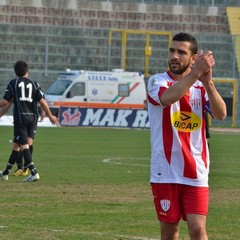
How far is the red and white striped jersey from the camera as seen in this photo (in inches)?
306

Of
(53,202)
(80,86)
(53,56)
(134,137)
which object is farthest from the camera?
(53,56)

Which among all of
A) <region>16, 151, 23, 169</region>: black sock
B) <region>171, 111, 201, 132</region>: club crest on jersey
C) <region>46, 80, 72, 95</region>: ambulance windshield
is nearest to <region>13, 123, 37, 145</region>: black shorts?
<region>16, 151, 23, 169</region>: black sock

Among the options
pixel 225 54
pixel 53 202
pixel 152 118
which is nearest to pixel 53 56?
pixel 225 54

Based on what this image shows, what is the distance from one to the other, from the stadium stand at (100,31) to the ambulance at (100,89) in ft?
7.42

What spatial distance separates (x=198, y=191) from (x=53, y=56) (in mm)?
40654

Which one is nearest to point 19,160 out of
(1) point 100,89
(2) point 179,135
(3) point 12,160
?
(3) point 12,160

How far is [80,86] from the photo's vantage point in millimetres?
44281

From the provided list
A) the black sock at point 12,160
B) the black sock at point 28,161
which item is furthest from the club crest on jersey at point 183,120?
the black sock at point 12,160

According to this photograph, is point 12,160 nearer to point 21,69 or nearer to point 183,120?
point 21,69

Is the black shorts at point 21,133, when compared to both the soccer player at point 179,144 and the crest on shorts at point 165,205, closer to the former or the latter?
the soccer player at point 179,144

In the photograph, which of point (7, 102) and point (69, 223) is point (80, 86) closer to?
point (7, 102)

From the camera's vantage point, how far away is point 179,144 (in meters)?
7.79

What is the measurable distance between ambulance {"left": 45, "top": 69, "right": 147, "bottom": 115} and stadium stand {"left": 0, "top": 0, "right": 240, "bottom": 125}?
2.26 m

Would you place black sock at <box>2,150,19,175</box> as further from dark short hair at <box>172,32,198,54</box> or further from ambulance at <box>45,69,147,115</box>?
ambulance at <box>45,69,147,115</box>
